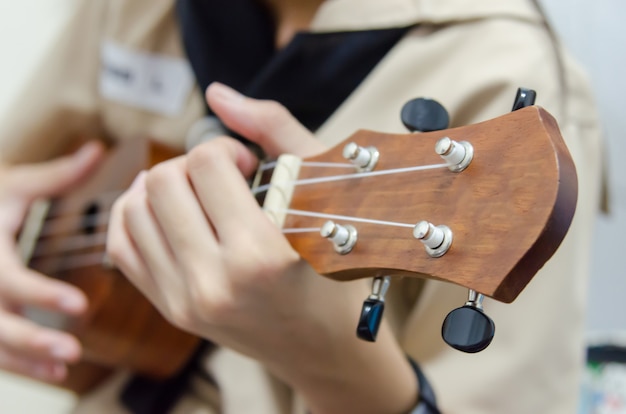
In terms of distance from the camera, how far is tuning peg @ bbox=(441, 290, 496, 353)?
271 mm

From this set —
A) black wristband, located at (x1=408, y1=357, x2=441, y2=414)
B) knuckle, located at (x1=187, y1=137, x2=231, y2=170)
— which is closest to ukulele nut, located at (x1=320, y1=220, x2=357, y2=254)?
knuckle, located at (x1=187, y1=137, x2=231, y2=170)

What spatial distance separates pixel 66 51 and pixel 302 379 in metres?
0.64

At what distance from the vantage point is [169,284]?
0.47 m

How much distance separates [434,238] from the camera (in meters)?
0.31

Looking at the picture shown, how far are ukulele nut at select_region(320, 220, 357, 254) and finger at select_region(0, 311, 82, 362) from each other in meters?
0.42

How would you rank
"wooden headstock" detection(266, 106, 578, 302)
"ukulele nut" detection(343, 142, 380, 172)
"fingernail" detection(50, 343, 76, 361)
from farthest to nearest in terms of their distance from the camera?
"fingernail" detection(50, 343, 76, 361), "ukulele nut" detection(343, 142, 380, 172), "wooden headstock" detection(266, 106, 578, 302)

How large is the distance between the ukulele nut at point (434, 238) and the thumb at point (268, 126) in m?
0.18

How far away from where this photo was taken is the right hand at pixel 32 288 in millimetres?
662

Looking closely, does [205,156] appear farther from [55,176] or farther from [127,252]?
[55,176]

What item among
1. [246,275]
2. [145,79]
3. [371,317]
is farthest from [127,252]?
[145,79]

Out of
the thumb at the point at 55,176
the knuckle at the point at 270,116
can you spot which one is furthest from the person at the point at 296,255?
the thumb at the point at 55,176

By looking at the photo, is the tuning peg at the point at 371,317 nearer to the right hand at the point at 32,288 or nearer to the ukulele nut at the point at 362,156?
the ukulele nut at the point at 362,156

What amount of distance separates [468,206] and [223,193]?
0.61ft

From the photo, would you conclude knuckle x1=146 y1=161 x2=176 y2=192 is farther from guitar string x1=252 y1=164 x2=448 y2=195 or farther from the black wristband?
the black wristband
